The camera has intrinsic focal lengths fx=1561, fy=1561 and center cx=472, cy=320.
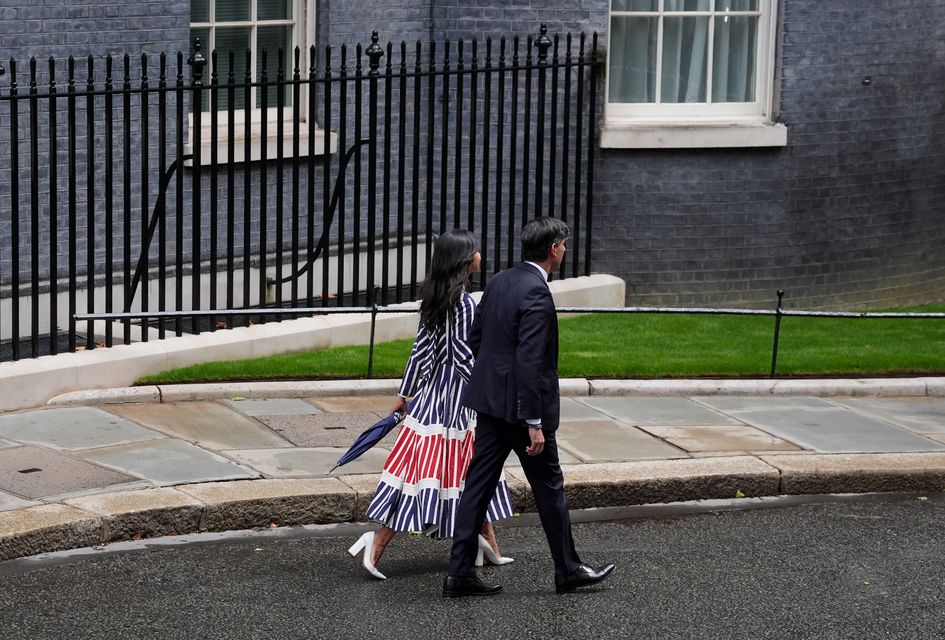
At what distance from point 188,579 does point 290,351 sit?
4.01 m

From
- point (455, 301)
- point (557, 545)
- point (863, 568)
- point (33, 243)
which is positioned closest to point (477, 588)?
point (557, 545)

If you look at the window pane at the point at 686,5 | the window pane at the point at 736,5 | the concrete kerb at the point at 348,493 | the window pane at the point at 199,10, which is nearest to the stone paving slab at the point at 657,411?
the concrete kerb at the point at 348,493

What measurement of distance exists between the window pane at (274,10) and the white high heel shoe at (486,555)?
6.26 metres

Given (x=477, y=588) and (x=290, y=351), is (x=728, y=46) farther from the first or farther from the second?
(x=477, y=588)

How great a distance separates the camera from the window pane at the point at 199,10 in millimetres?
11500

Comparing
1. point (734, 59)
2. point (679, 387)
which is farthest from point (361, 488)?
point (734, 59)

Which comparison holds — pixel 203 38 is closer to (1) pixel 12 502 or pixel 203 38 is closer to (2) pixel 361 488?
(2) pixel 361 488

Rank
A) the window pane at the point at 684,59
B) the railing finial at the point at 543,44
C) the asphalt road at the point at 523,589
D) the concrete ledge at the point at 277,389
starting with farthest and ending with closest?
the window pane at the point at 684,59
the railing finial at the point at 543,44
the concrete ledge at the point at 277,389
the asphalt road at the point at 523,589

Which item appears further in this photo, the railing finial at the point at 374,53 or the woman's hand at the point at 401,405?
the railing finial at the point at 374,53

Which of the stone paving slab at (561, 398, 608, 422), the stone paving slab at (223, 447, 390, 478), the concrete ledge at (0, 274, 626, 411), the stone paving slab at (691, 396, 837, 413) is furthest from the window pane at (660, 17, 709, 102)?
the stone paving slab at (223, 447, 390, 478)

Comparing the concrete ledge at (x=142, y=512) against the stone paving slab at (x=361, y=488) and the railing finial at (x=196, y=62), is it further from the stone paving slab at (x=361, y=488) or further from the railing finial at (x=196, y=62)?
the railing finial at (x=196, y=62)

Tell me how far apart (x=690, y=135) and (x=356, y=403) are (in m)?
4.70

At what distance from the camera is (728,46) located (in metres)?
13.4

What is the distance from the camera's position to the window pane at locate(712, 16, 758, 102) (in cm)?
1338
